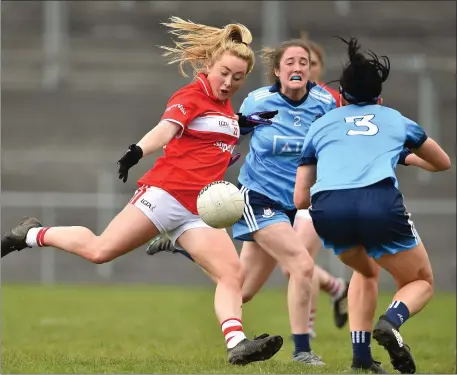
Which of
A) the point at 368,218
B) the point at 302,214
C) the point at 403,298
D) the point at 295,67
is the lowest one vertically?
the point at 403,298

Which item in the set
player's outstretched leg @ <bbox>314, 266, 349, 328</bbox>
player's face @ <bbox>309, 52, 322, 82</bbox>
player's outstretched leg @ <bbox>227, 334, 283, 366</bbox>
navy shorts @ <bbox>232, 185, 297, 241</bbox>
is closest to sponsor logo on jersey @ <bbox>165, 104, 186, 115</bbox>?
navy shorts @ <bbox>232, 185, 297, 241</bbox>

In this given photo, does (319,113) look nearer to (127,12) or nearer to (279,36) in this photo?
(279,36)

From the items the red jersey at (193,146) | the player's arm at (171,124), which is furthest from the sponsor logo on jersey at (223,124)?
the player's arm at (171,124)

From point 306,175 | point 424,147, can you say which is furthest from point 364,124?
point 306,175

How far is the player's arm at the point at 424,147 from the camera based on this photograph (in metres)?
6.25

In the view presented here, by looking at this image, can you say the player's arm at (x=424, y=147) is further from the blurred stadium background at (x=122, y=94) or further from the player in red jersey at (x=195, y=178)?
the blurred stadium background at (x=122, y=94)

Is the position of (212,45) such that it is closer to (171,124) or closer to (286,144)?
(171,124)

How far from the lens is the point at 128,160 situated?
6.23 meters

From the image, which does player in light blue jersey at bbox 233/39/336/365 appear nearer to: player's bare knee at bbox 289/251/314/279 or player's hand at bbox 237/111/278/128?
player's bare knee at bbox 289/251/314/279

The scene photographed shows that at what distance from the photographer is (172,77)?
21.8m

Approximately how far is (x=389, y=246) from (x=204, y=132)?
4.98ft

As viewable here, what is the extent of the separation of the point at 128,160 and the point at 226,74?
1.09m

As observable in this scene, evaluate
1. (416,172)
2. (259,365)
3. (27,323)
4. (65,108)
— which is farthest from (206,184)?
(65,108)

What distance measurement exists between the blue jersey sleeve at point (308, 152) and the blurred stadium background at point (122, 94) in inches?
488
